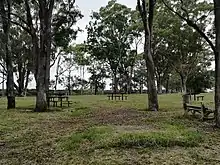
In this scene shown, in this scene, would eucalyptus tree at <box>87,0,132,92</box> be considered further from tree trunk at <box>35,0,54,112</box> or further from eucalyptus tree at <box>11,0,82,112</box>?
tree trunk at <box>35,0,54,112</box>

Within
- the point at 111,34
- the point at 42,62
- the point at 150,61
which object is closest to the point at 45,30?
the point at 42,62

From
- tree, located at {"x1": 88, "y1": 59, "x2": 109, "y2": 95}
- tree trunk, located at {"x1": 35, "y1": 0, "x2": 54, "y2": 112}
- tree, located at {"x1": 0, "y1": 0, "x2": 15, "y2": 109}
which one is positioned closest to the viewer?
tree trunk, located at {"x1": 35, "y1": 0, "x2": 54, "y2": 112}

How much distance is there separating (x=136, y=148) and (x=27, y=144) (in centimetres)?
277

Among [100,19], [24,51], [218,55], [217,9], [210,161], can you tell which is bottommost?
[210,161]

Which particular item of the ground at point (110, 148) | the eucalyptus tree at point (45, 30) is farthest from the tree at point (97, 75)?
the ground at point (110, 148)

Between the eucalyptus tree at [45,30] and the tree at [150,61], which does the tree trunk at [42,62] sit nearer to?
the eucalyptus tree at [45,30]

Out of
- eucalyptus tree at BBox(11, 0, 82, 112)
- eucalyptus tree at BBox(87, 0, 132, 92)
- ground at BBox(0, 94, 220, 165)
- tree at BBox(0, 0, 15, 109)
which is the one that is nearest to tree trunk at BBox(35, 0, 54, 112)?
eucalyptus tree at BBox(11, 0, 82, 112)

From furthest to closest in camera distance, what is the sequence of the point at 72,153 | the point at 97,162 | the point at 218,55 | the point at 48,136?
the point at 218,55
the point at 48,136
the point at 72,153
the point at 97,162

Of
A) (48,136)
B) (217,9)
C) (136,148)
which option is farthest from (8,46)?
(136,148)

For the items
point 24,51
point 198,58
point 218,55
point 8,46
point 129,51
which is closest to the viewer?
point 218,55

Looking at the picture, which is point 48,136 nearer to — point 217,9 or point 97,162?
point 97,162

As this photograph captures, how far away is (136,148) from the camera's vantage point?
663 cm

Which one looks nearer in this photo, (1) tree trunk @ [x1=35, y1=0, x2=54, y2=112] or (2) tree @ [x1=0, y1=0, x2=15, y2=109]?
(1) tree trunk @ [x1=35, y1=0, x2=54, y2=112]

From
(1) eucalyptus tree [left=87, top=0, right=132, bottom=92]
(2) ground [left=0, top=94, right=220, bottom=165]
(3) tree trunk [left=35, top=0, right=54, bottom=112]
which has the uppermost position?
(1) eucalyptus tree [left=87, top=0, right=132, bottom=92]
